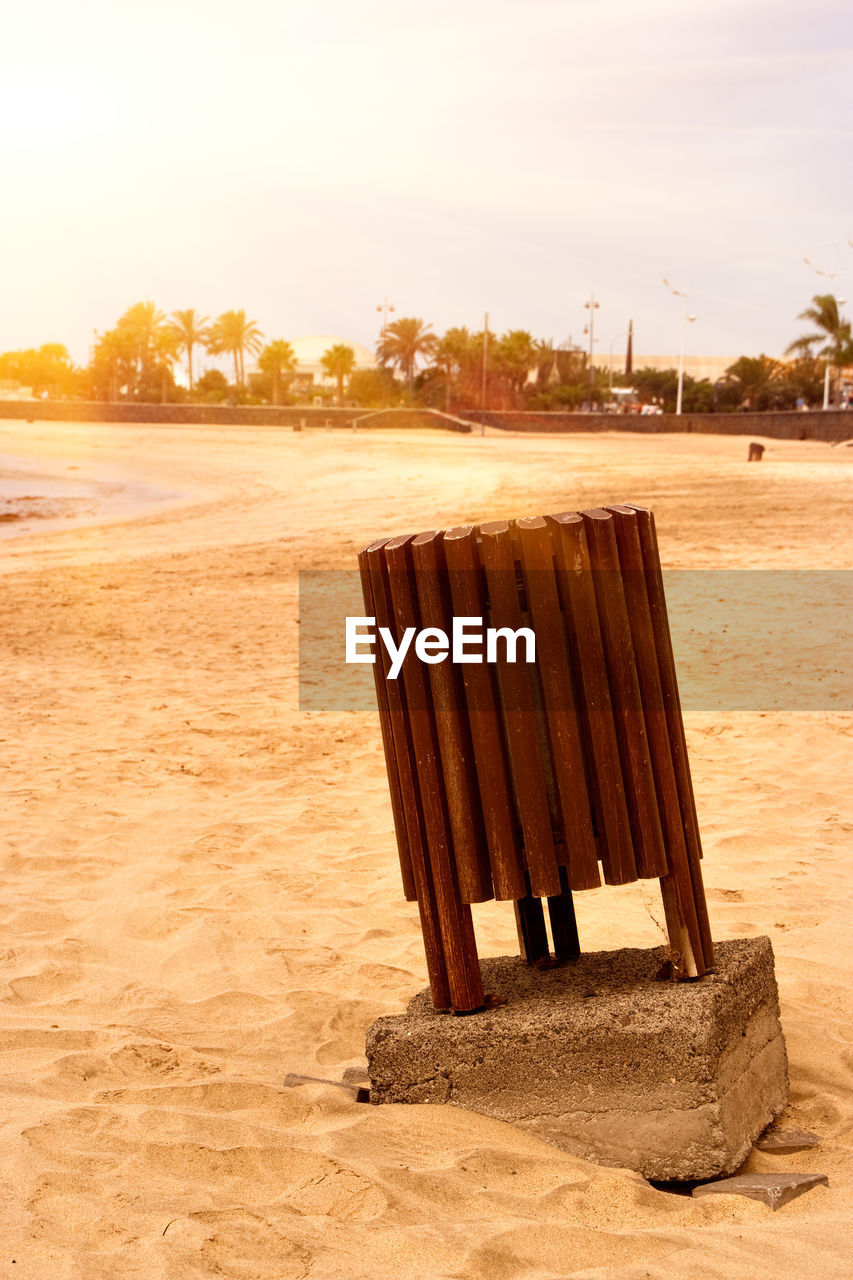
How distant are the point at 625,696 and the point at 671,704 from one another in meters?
0.20

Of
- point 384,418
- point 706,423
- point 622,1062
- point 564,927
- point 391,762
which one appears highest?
point 384,418

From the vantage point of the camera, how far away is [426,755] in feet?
10.6

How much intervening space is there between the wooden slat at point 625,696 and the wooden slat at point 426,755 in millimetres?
508

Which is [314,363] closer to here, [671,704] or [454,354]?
[454,354]

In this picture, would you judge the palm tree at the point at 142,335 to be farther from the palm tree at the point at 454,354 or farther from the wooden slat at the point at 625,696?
the wooden slat at the point at 625,696

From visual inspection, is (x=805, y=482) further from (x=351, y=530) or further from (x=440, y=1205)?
(x=440, y=1205)

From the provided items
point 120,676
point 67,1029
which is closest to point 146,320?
point 120,676

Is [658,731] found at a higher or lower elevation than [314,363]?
lower

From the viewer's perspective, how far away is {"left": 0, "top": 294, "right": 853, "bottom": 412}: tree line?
7500 cm

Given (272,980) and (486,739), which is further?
(272,980)

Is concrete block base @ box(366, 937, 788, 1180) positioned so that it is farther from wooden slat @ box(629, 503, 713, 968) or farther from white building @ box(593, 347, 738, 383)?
white building @ box(593, 347, 738, 383)

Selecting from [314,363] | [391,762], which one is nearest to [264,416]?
[391,762]

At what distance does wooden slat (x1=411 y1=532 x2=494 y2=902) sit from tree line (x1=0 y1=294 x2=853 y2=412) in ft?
219

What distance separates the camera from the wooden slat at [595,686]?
3119mm
